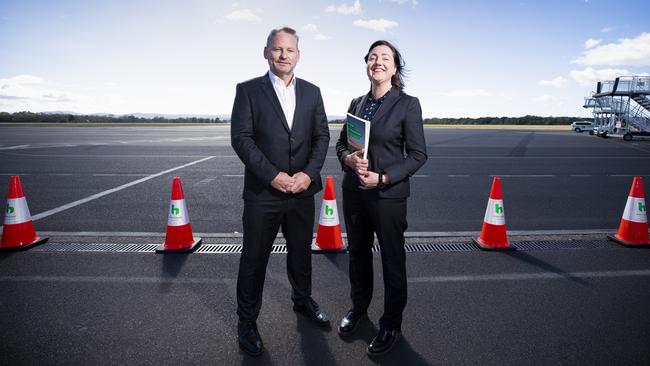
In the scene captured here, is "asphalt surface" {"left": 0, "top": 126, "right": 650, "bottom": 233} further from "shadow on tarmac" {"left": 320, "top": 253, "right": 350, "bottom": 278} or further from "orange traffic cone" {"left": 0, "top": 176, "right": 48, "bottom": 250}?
"shadow on tarmac" {"left": 320, "top": 253, "right": 350, "bottom": 278}

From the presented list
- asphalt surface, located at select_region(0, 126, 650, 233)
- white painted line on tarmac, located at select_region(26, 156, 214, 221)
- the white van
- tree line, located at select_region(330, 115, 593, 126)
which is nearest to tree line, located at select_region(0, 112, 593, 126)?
tree line, located at select_region(330, 115, 593, 126)

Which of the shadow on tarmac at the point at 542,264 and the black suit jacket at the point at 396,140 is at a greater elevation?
the black suit jacket at the point at 396,140

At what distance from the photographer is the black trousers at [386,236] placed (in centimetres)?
253

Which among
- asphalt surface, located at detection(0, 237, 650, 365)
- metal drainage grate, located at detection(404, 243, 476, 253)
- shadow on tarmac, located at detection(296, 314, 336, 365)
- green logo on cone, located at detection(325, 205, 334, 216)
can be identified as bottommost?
shadow on tarmac, located at detection(296, 314, 336, 365)

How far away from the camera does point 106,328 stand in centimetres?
274

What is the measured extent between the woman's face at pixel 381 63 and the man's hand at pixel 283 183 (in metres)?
0.89

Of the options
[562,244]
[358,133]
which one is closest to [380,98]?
[358,133]

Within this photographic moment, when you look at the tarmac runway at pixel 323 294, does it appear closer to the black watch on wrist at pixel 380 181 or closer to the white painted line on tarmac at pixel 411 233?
the white painted line on tarmac at pixel 411 233

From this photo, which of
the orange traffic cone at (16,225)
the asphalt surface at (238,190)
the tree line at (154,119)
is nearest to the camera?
the orange traffic cone at (16,225)

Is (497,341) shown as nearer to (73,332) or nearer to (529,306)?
(529,306)

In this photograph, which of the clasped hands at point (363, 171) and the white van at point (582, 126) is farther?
the white van at point (582, 126)

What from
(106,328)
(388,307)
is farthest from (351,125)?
(106,328)

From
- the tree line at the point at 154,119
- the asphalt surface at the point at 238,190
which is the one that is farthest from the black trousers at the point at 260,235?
the tree line at the point at 154,119

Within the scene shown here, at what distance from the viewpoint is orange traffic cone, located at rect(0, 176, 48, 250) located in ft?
13.8
